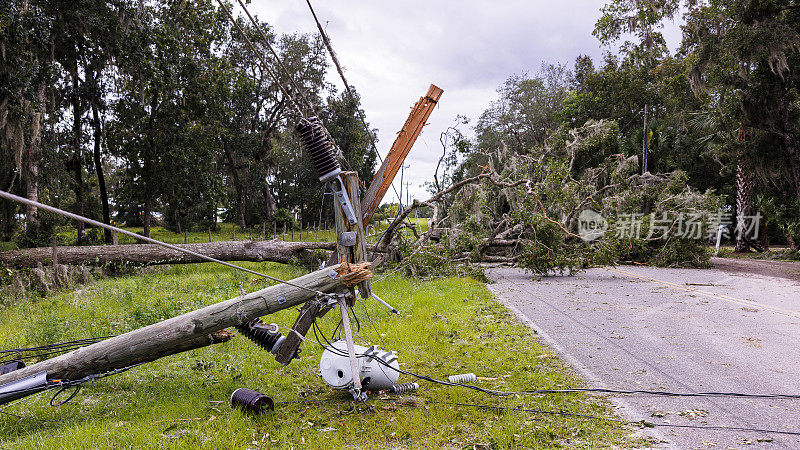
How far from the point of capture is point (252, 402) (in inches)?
174

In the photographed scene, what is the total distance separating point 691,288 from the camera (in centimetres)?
1117

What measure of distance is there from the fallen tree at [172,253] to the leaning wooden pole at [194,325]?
922 cm

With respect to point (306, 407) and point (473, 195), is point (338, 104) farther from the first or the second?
point (306, 407)

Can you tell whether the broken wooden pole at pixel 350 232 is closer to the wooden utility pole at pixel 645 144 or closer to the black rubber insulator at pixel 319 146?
the black rubber insulator at pixel 319 146

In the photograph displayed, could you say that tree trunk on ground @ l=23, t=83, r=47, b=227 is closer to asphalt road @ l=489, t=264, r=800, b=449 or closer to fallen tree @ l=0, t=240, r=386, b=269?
fallen tree @ l=0, t=240, r=386, b=269

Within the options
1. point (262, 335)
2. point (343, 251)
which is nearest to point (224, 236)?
point (262, 335)

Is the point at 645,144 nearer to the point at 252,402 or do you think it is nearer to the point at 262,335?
the point at 262,335

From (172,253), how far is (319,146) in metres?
12.7

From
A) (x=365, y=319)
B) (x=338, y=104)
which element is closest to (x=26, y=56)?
(x=365, y=319)

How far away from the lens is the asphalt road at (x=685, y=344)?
416 centimetres

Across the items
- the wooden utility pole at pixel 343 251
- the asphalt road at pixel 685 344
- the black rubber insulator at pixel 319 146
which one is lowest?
the asphalt road at pixel 685 344

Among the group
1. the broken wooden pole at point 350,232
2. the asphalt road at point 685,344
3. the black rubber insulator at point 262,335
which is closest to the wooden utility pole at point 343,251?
the broken wooden pole at point 350,232

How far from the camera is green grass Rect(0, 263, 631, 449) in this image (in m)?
3.97

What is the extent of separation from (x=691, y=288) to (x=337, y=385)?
9940mm
